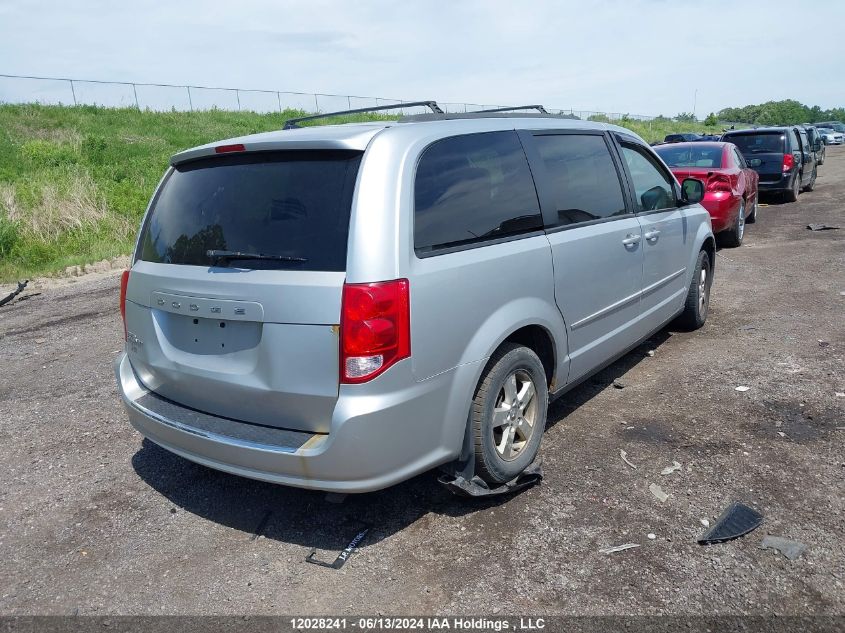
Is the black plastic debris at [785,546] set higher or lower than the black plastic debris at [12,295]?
lower

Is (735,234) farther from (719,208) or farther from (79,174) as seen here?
(79,174)

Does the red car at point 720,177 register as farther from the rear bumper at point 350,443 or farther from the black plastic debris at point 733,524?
the rear bumper at point 350,443

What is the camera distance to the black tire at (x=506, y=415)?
127 inches

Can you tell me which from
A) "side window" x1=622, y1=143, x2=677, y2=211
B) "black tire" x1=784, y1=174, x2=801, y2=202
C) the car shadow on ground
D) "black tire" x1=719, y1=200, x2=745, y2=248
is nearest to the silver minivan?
the car shadow on ground

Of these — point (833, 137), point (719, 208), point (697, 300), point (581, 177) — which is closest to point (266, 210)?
point (581, 177)

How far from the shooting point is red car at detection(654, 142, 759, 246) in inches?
394

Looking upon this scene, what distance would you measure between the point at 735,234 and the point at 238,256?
9.70 m

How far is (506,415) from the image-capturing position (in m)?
3.43

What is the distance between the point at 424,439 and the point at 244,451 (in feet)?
2.58

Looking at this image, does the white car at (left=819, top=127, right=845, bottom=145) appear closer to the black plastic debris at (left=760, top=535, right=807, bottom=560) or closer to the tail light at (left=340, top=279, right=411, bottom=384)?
the black plastic debris at (left=760, top=535, right=807, bottom=560)

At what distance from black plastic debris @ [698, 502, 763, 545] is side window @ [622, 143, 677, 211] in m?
2.31

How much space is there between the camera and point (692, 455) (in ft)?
12.6

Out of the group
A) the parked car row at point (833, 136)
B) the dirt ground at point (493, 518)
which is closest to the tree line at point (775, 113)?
A: the parked car row at point (833, 136)

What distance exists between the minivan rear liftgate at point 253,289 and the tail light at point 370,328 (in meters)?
0.05
